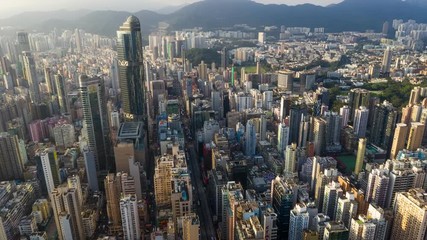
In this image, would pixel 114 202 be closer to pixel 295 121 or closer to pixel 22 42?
pixel 295 121

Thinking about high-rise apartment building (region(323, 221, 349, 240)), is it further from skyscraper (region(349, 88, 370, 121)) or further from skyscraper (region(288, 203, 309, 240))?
skyscraper (region(349, 88, 370, 121))

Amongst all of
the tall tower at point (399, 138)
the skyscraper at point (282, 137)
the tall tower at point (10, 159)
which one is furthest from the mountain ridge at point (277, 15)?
the tall tower at point (399, 138)

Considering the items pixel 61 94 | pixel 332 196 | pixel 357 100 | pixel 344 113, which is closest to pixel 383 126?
pixel 344 113


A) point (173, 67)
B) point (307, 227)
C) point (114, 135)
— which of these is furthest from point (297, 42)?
point (307, 227)

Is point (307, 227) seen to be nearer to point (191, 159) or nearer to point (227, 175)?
point (227, 175)

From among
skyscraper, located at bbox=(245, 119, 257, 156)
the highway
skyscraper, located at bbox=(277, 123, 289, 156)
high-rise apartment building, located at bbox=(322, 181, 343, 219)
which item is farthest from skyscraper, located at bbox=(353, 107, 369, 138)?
the highway
